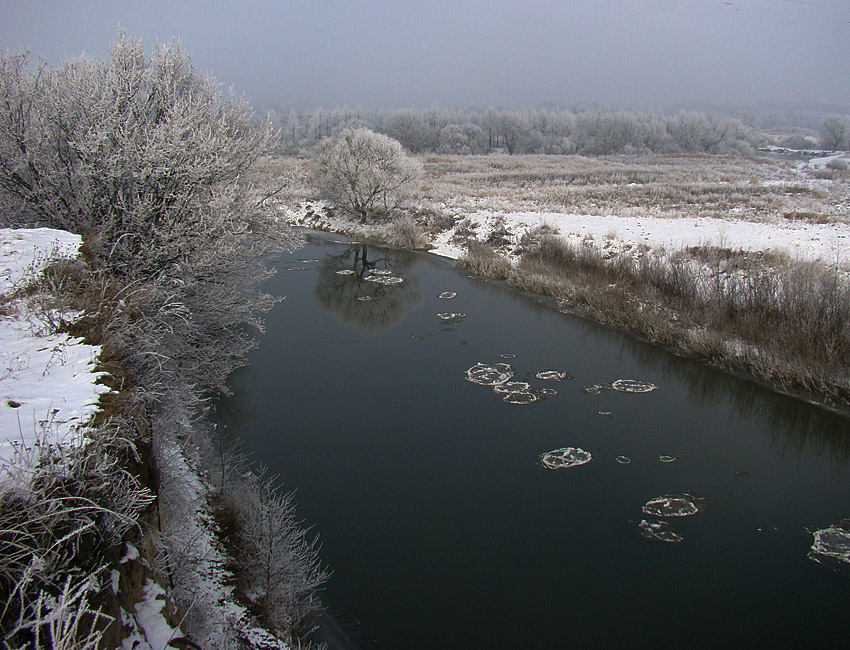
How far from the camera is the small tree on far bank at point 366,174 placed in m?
26.0

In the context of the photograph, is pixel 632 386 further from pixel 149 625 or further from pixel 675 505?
pixel 149 625

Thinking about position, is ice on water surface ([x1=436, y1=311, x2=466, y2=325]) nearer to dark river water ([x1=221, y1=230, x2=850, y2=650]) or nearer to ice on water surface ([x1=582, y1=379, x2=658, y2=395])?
dark river water ([x1=221, y1=230, x2=850, y2=650])

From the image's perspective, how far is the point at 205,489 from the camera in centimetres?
644

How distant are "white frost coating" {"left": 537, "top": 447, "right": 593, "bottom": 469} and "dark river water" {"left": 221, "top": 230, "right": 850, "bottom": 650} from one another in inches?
4.4

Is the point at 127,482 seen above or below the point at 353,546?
above

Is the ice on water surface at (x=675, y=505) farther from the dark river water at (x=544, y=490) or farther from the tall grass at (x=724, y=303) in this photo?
A: the tall grass at (x=724, y=303)

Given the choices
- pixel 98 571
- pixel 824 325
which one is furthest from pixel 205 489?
pixel 824 325

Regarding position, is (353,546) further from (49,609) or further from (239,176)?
(239,176)

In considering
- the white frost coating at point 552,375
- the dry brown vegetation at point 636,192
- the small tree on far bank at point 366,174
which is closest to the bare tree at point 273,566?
the white frost coating at point 552,375

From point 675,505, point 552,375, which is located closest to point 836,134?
point 552,375

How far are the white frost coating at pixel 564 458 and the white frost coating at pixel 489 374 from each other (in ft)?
8.09

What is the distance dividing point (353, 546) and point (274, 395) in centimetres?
435

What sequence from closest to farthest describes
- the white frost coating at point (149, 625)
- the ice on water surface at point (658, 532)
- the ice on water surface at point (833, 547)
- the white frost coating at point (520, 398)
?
the white frost coating at point (149, 625), the ice on water surface at point (833, 547), the ice on water surface at point (658, 532), the white frost coating at point (520, 398)

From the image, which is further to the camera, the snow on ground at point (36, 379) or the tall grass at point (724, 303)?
the tall grass at point (724, 303)
